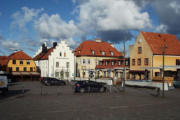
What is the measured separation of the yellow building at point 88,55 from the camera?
2618 inches

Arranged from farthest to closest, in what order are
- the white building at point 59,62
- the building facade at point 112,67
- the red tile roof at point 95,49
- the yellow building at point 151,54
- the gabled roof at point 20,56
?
the red tile roof at point 95,49 → the gabled roof at point 20,56 → the white building at point 59,62 → the building facade at point 112,67 → the yellow building at point 151,54

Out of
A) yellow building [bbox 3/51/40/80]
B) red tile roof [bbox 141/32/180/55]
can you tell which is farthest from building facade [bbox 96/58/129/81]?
yellow building [bbox 3/51/40/80]

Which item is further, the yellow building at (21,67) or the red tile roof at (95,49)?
the red tile roof at (95,49)

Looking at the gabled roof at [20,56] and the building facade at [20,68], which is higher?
the gabled roof at [20,56]

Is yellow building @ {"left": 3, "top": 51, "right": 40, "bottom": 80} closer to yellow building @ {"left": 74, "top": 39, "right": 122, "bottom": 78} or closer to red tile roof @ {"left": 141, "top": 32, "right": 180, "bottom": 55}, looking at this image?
yellow building @ {"left": 74, "top": 39, "right": 122, "bottom": 78}

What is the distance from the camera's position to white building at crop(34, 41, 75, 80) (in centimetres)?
6300

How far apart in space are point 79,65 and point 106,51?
10.4 m

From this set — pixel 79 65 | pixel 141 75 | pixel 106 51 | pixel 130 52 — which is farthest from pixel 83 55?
pixel 141 75

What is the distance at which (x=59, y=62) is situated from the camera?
6438cm

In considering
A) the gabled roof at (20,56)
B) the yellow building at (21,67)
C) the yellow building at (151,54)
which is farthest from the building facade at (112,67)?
the gabled roof at (20,56)

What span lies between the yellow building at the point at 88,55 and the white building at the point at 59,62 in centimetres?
225

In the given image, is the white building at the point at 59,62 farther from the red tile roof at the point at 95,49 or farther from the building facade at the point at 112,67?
the building facade at the point at 112,67

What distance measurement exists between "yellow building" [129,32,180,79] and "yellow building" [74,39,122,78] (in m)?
15.1

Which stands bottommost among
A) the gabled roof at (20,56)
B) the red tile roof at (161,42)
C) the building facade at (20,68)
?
the building facade at (20,68)
